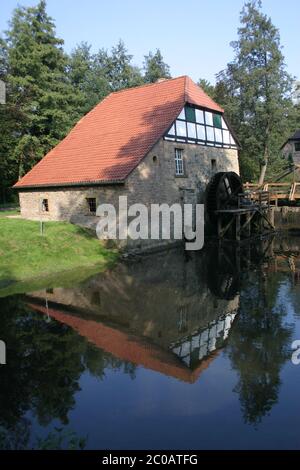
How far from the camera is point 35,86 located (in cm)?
2791

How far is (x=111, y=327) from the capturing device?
916 centimetres

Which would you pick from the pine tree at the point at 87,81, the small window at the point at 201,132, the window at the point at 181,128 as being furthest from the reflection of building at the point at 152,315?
the pine tree at the point at 87,81

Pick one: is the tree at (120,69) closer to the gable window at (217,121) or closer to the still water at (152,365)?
the gable window at (217,121)

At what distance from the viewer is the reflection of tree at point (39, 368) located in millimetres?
5758

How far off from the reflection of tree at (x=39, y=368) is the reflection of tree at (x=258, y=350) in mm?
2127

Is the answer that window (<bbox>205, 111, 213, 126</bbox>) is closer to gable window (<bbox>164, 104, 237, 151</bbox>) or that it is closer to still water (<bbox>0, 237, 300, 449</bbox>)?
gable window (<bbox>164, 104, 237, 151</bbox>)

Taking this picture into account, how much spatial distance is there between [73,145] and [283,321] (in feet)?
53.6

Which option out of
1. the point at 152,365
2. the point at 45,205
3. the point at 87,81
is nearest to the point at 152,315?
the point at 152,365

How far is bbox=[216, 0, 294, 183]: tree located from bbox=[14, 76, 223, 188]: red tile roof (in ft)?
37.1

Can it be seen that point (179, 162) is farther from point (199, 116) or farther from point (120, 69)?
point (120, 69)

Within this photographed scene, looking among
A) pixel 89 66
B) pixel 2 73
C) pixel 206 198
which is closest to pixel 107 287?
pixel 206 198

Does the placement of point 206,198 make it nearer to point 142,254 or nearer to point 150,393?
A: point 142,254

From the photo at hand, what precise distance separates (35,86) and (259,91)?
18.0 metres

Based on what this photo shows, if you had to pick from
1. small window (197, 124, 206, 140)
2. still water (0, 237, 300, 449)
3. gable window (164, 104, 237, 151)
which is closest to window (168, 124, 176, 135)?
gable window (164, 104, 237, 151)
